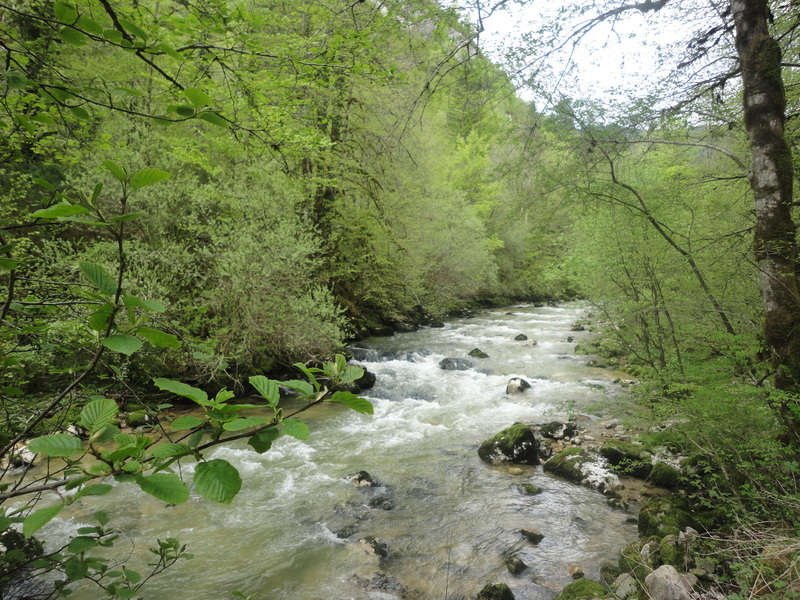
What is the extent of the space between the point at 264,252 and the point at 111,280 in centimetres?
795

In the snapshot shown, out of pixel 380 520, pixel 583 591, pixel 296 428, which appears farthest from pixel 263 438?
pixel 380 520

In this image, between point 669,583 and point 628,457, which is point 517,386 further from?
point 669,583

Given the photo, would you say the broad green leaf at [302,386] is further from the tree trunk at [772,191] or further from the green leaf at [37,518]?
the tree trunk at [772,191]

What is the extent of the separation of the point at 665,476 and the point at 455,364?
6.58 metres

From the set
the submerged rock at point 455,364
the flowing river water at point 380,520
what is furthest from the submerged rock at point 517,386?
the submerged rock at point 455,364

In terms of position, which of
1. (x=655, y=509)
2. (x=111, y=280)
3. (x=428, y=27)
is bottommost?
(x=655, y=509)

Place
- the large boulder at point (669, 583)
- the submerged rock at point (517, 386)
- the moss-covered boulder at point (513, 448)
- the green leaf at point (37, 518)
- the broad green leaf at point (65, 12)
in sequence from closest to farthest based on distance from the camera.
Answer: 1. the green leaf at point (37, 518)
2. the broad green leaf at point (65, 12)
3. the large boulder at point (669, 583)
4. the moss-covered boulder at point (513, 448)
5. the submerged rock at point (517, 386)

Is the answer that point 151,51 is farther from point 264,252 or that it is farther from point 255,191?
point 255,191

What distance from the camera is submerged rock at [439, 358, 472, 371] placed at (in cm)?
1165

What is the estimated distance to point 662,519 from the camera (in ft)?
14.5

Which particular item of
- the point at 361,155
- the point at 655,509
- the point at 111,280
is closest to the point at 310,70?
the point at 111,280

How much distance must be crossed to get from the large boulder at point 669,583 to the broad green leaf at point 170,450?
12.2ft

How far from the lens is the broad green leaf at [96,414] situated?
3.23ft

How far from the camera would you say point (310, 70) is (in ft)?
8.92
